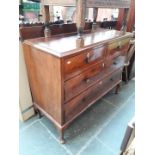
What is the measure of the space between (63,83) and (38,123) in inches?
30.6

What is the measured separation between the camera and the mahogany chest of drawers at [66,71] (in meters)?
1.14

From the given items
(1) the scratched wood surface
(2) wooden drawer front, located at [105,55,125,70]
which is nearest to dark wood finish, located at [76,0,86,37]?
(1) the scratched wood surface

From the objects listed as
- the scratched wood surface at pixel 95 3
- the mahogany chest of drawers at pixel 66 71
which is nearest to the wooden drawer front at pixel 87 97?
the mahogany chest of drawers at pixel 66 71

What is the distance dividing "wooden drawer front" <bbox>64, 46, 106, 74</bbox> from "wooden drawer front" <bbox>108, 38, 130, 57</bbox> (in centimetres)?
15

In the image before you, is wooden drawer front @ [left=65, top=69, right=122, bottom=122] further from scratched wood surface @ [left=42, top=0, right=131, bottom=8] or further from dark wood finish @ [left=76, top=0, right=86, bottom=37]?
scratched wood surface @ [left=42, top=0, right=131, bottom=8]

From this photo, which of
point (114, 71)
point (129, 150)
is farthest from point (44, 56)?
point (114, 71)

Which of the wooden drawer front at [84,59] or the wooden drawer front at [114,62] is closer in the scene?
the wooden drawer front at [84,59]

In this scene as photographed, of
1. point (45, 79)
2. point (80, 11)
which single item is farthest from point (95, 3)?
point (45, 79)

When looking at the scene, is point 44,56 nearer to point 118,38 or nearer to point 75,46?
point 75,46

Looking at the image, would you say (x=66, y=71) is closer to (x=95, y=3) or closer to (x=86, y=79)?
(x=86, y=79)

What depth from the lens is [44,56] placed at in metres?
1.17

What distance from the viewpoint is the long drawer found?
125 centimetres

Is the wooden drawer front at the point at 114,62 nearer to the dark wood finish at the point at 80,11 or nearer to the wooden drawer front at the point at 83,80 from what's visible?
the wooden drawer front at the point at 83,80

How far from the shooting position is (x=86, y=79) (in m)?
1.40
